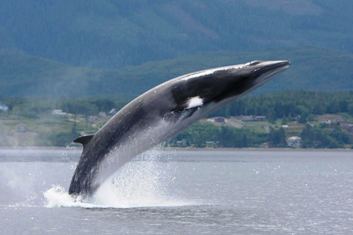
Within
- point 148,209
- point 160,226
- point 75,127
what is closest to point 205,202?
point 148,209

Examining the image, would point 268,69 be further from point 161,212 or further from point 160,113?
point 161,212

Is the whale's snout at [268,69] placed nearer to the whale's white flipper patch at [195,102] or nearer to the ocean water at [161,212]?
the whale's white flipper patch at [195,102]

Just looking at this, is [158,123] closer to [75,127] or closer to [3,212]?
[3,212]

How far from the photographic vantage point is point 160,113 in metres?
Answer: 40.4

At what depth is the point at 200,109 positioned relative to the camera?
4019 centimetres

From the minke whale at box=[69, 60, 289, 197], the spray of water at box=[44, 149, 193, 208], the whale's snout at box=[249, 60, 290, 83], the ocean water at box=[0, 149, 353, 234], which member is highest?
the whale's snout at box=[249, 60, 290, 83]

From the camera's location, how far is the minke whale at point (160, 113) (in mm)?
39938

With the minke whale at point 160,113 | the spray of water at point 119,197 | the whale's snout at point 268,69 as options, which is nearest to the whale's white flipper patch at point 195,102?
the minke whale at point 160,113

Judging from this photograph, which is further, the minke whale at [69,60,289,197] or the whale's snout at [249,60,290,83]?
the minke whale at [69,60,289,197]

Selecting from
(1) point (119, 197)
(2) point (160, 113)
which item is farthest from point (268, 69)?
(1) point (119, 197)

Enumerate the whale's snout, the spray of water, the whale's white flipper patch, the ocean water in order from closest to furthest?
the whale's snout → the whale's white flipper patch → the ocean water → the spray of water

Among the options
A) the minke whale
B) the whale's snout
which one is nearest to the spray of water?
the minke whale

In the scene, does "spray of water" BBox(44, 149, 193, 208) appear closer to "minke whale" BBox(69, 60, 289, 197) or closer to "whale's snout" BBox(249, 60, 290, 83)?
"minke whale" BBox(69, 60, 289, 197)

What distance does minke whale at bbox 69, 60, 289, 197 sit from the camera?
39938mm
